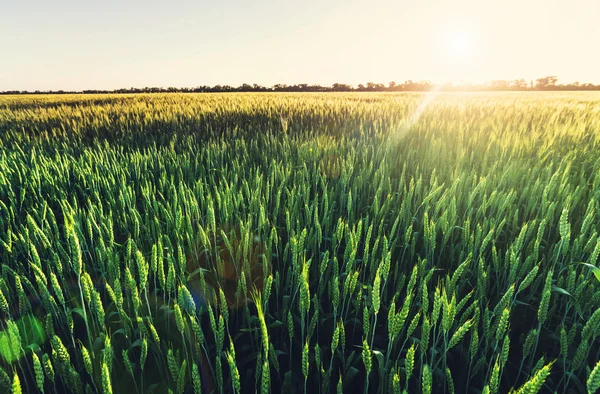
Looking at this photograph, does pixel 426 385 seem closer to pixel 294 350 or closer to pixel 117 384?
pixel 294 350

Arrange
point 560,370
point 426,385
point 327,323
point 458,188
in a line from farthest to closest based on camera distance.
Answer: point 458,188 < point 327,323 < point 560,370 < point 426,385

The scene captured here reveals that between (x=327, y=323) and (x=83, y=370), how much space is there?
646 mm

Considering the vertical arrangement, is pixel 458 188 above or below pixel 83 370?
above

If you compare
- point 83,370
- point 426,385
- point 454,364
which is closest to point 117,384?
point 83,370

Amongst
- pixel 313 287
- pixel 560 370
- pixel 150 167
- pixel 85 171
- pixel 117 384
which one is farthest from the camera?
pixel 150 167

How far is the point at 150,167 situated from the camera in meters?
2.33

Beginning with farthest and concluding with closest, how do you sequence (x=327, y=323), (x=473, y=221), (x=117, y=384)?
(x=473, y=221) → (x=327, y=323) → (x=117, y=384)

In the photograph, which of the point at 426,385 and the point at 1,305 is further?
the point at 1,305

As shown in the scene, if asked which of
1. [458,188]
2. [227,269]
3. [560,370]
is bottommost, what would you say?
[560,370]

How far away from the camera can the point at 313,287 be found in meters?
1.21

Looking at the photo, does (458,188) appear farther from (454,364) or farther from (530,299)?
(454,364)

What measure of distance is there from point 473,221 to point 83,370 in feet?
4.81

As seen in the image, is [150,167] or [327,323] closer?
[327,323]

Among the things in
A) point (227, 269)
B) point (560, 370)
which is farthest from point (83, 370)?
point (560, 370)
